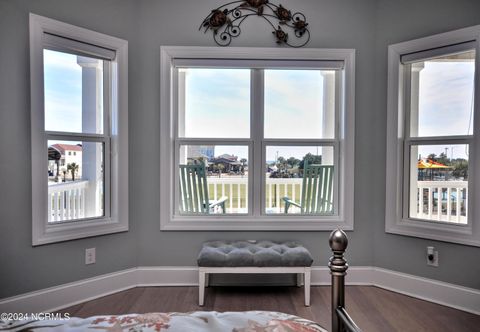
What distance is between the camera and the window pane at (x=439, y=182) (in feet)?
8.30

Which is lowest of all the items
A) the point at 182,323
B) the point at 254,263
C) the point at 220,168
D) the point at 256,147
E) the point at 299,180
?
the point at 254,263

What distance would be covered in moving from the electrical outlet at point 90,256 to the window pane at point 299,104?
193 cm

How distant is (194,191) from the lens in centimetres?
296

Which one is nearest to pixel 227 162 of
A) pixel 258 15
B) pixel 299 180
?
pixel 299 180

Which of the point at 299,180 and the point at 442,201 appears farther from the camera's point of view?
the point at 299,180

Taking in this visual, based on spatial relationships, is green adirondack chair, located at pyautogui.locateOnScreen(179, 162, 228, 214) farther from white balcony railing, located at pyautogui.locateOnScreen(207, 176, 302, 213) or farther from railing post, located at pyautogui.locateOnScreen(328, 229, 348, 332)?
railing post, located at pyautogui.locateOnScreen(328, 229, 348, 332)

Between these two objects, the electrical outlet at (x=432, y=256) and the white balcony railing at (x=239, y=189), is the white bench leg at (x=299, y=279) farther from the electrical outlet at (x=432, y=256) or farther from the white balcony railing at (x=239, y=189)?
the electrical outlet at (x=432, y=256)

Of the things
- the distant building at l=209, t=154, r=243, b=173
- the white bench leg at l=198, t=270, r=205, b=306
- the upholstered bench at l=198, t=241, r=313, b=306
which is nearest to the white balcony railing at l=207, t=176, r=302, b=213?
the distant building at l=209, t=154, r=243, b=173

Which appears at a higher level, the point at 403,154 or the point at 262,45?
the point at 262,45

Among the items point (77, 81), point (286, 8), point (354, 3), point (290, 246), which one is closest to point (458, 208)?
point (290, 246)

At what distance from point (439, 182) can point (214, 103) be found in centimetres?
222

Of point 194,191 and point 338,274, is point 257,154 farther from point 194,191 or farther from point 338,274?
point 338,274

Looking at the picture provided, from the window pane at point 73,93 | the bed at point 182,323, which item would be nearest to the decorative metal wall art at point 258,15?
the window pane at point 73,93

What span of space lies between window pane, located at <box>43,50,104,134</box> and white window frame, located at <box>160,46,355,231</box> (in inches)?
22.7
